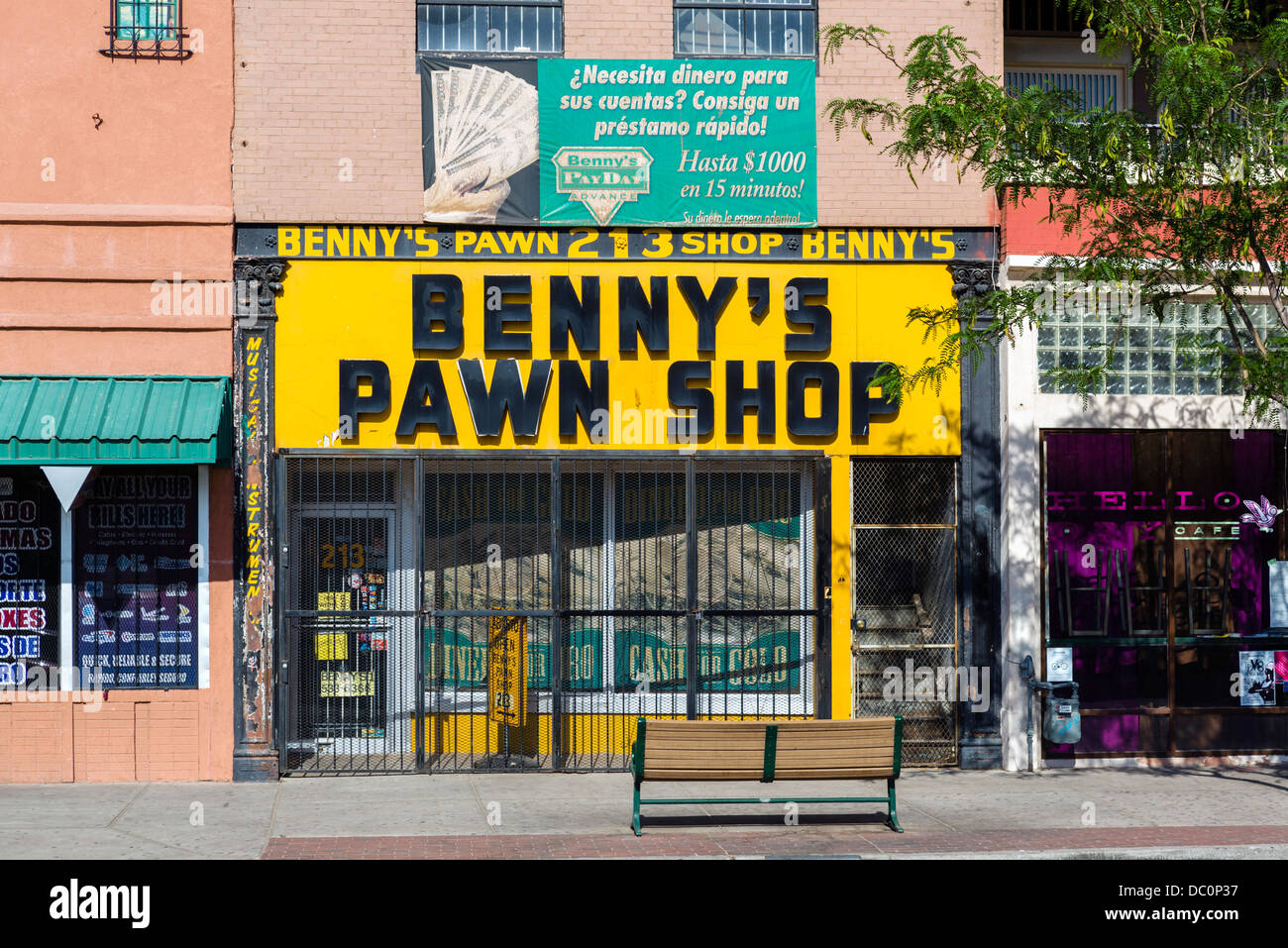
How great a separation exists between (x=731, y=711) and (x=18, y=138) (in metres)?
8.05

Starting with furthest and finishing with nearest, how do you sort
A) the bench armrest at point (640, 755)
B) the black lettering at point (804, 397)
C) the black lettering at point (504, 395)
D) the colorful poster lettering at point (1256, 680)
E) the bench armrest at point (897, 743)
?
the colorful poster lettering at point (1256, 680) → the black lettering at point (804, 397) → the black lettering at point (504, 395) → the bench armrest at point (897, 743) → the bench armrest at point (640, 755)

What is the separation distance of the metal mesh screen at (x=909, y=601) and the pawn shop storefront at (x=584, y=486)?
29 millimetres

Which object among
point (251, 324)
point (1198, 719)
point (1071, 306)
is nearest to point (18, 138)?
point (251, 324)

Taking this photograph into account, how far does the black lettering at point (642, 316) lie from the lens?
13172 millimetres

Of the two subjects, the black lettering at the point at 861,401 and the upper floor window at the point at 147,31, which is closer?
the upper floor window at the point at 147,31

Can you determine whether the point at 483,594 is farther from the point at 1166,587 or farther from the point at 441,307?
the point at 1166,587

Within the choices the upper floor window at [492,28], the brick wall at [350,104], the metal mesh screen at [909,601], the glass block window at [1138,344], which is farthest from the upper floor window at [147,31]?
the glass block window at [1138,344]

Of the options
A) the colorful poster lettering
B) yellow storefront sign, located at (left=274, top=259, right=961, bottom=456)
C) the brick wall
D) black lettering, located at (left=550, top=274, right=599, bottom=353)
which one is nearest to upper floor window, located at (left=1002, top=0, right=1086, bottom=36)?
the brick wall

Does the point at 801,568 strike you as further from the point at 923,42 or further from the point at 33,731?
the point at 33,731

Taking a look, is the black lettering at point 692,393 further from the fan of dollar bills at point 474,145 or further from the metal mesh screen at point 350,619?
the metal mesh screen at point 350,619

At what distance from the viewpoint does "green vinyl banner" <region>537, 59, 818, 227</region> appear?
13.2m

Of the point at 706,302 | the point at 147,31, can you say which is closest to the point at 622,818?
the point at 706,302

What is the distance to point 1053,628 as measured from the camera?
13.4m

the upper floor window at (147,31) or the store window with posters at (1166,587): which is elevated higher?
the upper floor window at (147,31)
